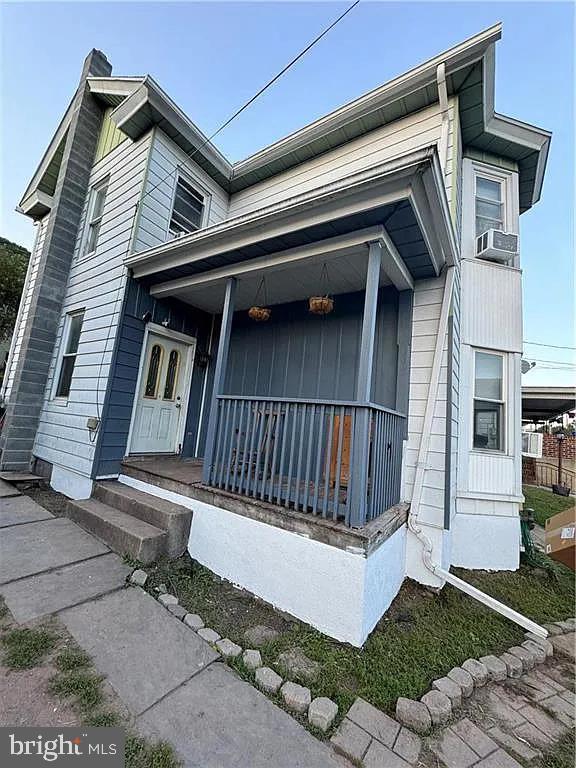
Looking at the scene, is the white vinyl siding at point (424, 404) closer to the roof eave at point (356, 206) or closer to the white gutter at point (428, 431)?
the white gutter at point (428, 431)

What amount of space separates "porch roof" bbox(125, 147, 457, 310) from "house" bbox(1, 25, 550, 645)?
2cm

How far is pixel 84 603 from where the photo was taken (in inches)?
90.9

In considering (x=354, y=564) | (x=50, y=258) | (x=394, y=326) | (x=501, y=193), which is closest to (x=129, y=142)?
(x=50, y=258)

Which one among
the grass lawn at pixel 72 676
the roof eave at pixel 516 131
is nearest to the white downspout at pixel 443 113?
the roof eave at pixel 516 131

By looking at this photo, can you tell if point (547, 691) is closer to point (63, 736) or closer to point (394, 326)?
point (63, 736)

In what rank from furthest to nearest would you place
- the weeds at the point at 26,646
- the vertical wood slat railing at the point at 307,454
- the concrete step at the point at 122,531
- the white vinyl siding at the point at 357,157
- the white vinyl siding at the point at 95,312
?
1. the white vinyl siding at the point at 95,312
2. the white vinyl siding at the point at 357,157
3. the concrete step at the point at 122,531
4. the vertical wood slat railing at the point at 307,454
5. the weeds at the point at 26,646

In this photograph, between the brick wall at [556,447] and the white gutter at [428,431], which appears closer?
the white gutter at [428,431]

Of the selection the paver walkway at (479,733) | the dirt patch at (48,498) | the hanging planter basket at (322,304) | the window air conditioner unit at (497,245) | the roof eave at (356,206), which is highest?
the window air conditioner unit at (497,245)

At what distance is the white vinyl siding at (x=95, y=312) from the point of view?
4.43 meters

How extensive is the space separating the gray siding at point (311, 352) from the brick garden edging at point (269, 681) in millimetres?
2552

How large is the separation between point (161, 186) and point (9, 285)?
9804mm

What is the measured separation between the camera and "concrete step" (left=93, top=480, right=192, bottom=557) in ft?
10.2

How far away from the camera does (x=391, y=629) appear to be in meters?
2.46

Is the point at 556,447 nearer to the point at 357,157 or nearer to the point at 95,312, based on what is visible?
the point at 357,157
